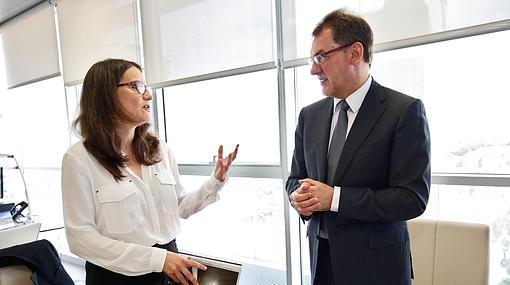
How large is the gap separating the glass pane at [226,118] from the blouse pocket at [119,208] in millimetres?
1253

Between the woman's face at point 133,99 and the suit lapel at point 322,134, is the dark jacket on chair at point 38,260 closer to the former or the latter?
the woman's face at point 133,99

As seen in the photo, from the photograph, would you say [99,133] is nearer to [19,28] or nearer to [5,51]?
[19,28]

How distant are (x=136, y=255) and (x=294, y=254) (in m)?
1.42

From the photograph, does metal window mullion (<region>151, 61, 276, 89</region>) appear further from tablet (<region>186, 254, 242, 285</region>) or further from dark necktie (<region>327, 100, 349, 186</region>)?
tablet (<region>186, 254, 242, 285</region>)

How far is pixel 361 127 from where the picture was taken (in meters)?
1.23

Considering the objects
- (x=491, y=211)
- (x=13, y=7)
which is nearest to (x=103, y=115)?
(x=491, y=211)

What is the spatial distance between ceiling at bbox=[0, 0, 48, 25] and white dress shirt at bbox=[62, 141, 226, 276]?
3644mm

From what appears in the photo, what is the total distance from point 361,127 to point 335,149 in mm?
136

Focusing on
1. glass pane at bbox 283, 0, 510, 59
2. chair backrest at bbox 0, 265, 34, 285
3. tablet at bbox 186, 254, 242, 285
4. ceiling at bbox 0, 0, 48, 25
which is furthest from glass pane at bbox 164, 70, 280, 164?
ceiling at bbox 0, 0, 48, 25

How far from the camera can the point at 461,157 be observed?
5.75ft

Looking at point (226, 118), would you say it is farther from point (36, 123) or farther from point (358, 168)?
point (36, 123)

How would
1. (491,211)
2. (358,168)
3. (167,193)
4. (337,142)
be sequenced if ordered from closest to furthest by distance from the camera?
1. (358,168)
2. (337,142)
3. (167,193)
4. (491,211)

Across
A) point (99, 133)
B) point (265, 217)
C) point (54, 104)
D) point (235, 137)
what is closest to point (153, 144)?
point (99, 133)

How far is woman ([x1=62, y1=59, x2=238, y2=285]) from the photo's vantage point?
Answer: 1.21m
